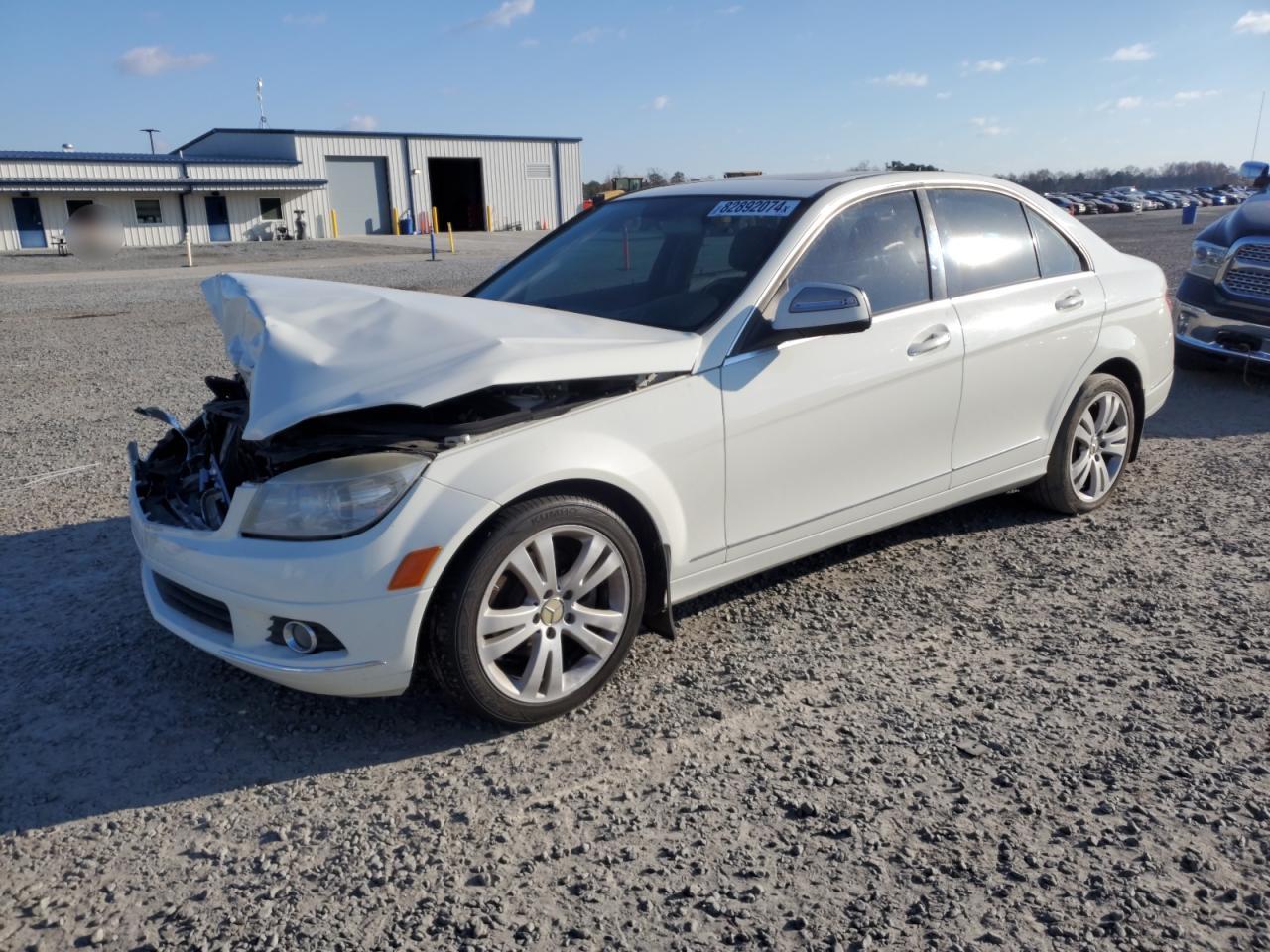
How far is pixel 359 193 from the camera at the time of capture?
52.7 m

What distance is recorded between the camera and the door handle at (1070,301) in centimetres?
479

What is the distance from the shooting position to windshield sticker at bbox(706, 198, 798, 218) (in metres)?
4.08

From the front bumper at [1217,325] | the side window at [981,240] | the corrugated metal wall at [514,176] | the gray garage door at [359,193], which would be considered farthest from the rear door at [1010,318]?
the corrugated metal wall at [514,176]

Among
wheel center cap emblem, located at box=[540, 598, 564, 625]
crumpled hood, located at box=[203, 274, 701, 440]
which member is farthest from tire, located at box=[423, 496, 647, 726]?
crumpled hood, located at box=[203, 274, 701, 440]

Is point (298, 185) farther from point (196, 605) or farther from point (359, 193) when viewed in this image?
point (196, 605)

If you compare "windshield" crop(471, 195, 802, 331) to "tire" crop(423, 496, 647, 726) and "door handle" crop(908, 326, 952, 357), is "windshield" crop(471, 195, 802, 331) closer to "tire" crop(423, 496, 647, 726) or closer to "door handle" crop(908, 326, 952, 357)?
"door handle" crop(908, 326, 952, 357)

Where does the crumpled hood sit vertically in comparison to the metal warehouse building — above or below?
below

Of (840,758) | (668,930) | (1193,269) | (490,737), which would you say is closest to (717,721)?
(840,758)

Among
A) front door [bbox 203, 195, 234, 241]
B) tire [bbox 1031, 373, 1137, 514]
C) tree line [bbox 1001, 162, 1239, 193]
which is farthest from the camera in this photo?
tree line [bbox 1001, 162, 1239, 193]

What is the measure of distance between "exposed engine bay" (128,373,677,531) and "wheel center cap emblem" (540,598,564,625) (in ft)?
1.90

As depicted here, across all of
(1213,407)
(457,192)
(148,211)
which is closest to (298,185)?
(148,211)

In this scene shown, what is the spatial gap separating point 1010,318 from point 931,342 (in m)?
0.59

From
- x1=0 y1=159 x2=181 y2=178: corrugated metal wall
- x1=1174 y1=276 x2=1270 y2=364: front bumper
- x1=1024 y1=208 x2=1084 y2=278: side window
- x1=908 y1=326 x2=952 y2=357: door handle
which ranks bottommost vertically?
x1=1174 y1=276 x2=1270 y2=364: front bumper

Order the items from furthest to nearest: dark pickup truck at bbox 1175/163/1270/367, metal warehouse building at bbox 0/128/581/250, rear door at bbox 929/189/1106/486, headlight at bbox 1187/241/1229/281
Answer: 1. metal warehouse building at bbox 0/128/581/250
2. headlight at bbox 1187/241/1229/281
3. dark pickup truck at bbox 1175/163/1270/367
4. rear door at bbox 929/189/1106/486
